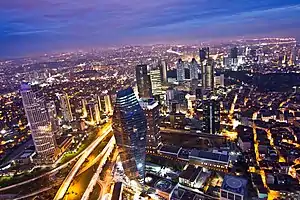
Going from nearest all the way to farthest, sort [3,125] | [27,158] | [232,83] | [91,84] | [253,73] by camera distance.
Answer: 1. [27,158]
2. [3,125]
3. [91,84]
4. [232,83]
5. [253,73]

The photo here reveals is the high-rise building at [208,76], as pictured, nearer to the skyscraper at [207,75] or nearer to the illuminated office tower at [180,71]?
the skyscraper at [207,75]

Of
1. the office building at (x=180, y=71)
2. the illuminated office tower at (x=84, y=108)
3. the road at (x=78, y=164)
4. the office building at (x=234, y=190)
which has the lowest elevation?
the road at (x=78, y=164)

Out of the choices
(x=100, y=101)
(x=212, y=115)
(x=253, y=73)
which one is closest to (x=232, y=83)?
(x=253, y=73)

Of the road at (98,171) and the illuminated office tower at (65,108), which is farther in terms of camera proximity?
the illuminated office tower at (65,108)

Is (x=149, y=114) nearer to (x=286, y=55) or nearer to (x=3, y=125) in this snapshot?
(x=3, y=125)

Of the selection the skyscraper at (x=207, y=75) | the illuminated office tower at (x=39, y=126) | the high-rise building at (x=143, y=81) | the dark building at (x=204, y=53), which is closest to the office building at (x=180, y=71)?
the dark building at (x=204, y=53)

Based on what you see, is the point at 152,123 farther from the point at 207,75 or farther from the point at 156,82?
the point at 207,75
